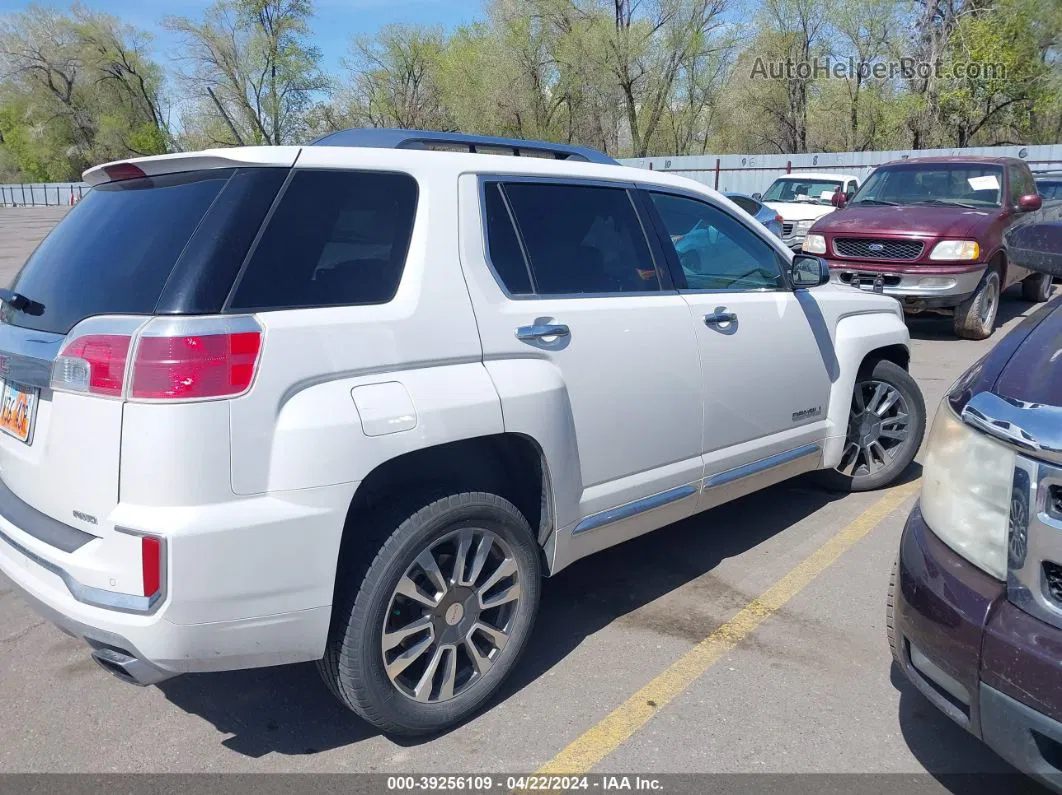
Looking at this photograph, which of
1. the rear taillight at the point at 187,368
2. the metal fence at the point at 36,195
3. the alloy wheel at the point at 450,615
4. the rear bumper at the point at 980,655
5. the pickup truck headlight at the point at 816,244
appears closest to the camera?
the rear bumper at the point at 980,655

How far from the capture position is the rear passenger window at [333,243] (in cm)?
249

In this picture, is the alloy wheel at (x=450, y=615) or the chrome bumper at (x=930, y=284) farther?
the chrome bumper at (x=930, y=284)

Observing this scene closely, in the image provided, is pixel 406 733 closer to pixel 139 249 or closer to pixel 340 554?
pixel 340 554

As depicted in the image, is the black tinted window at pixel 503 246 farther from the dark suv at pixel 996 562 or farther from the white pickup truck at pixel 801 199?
the white pickup truck at pixel 801 199

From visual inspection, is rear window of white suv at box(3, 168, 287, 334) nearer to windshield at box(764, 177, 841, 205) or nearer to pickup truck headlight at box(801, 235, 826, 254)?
pickup truck headlight at box(801, 235, 826, 254)

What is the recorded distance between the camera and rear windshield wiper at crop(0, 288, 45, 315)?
278 centimetres

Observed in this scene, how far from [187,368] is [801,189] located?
53.9 ft

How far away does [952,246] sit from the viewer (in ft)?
29.8

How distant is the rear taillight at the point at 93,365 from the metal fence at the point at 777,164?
26644 mm

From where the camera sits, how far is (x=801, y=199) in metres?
A: 16.5

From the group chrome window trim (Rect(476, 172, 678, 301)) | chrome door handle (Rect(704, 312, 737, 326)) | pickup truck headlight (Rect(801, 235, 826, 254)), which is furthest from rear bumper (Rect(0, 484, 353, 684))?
pickup truck headlight (Rect(801, 235, 826, 254))

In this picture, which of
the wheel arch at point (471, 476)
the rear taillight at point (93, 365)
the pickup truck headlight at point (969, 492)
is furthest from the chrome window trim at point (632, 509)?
the rear taillight at point (93, 365)

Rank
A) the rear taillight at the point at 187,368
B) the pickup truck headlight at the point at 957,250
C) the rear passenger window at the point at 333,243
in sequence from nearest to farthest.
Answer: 1. the rear taillight at the point at 187,368
2. the rear passenger window at the point at 333,243
3. the pickup truck headlight at the point at 957,250

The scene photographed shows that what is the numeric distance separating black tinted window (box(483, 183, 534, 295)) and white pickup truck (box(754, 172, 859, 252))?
1290 cm
